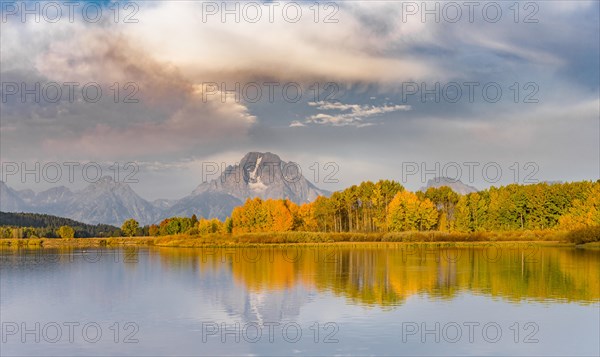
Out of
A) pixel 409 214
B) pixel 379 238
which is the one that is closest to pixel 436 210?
pixel 409 214

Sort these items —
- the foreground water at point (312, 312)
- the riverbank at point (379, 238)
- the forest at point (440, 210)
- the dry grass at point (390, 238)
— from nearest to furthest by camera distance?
the foreground water at point (312, 312) < the dry grass at point (390, 238) < the riverbank at point (379, 238) < the forest at point (440, 210)

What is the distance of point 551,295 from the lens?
138ft

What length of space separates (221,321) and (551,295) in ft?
80.6

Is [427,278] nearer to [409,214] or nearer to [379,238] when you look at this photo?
[379,238]

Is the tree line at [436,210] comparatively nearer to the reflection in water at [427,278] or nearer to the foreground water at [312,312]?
the reflection in water at [427,278]

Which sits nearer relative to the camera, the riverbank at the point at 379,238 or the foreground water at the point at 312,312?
the foreground water at the point at 312,312

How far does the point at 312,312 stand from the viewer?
119ft

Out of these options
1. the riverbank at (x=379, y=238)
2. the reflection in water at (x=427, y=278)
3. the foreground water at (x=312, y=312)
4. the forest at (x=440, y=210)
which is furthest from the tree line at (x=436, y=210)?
the foreground water at (x=312, y=312)

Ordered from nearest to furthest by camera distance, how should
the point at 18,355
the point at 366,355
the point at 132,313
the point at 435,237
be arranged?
the point at 366,355, the point at 18,355, the point at 132,313, the point at 435,237

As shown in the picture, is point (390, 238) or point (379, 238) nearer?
point (390, 238)

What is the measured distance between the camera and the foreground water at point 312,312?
2803 cm

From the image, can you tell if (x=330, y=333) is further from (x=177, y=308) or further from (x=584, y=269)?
(x=584, y=269)

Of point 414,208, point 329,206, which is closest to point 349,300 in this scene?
point 414,208

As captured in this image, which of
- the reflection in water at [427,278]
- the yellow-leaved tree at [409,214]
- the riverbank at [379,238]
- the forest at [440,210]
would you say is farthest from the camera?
the yellow-leaved tree at [409,214]
